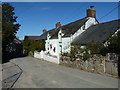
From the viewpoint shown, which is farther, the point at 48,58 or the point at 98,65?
the point at 48,58

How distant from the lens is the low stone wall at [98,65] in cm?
1066

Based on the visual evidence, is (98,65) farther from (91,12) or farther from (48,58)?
(91,12)

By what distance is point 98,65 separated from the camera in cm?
1191

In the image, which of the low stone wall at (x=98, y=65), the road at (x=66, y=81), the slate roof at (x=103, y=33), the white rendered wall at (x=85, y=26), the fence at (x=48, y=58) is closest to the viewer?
the road at (x=66, y=81)

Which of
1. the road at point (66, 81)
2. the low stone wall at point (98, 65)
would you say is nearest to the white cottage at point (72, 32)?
the low stone wall at point (98, 65)

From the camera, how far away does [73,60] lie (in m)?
15.4

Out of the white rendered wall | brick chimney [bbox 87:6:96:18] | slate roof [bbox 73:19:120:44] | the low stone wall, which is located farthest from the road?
brick chimney [bbox 87:6:96:18]

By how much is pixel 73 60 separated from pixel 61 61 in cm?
316

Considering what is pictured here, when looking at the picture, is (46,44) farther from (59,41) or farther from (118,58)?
(118,58)

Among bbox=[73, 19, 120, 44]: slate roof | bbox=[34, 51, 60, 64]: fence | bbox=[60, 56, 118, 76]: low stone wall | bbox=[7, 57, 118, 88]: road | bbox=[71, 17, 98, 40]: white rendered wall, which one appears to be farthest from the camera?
bbox=[71, 17, 98, 40]: white rendered wall

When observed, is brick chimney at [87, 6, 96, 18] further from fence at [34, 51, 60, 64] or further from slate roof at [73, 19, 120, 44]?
fence at [34, 51, 60, 64]

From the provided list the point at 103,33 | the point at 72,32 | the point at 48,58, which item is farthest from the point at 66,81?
the point at 72,32

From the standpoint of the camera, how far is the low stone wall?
420 inches

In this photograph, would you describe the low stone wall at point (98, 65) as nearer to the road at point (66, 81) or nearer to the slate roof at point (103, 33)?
the road at point (66, 81)
